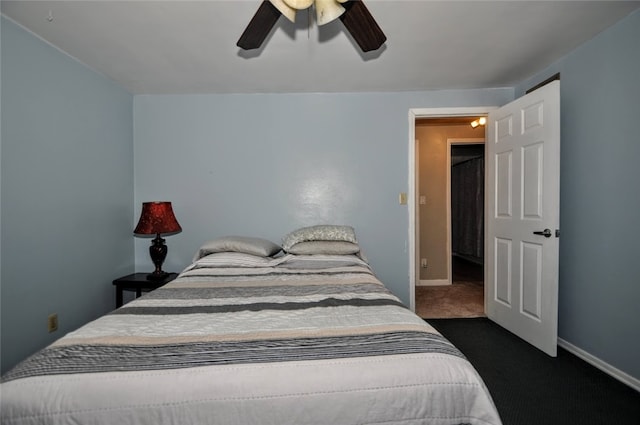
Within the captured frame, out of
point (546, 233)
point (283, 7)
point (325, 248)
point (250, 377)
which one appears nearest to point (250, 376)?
point (250, 377)

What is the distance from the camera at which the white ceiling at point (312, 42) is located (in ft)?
5.81

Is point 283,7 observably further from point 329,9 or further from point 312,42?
point 312,42

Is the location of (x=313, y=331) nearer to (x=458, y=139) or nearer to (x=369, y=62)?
(x=369, y=62)

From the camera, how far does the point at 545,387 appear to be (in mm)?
1892

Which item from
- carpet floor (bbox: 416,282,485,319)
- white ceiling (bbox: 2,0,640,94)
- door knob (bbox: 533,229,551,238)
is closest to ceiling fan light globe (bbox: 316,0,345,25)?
white ceiling (bbox: 2,0,640,94)

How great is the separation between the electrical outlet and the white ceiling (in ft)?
6.23

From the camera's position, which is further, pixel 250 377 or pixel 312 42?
pixel 312 42

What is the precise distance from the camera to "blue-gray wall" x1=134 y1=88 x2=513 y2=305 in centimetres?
304

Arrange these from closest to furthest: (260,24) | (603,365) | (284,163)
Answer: (260,24) < (603,365) < (284,163)

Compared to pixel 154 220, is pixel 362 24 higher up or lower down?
higher up

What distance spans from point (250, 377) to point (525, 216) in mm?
2483

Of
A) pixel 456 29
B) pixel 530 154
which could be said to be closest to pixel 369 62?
pixel 456 29

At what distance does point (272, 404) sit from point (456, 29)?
89.8 inches

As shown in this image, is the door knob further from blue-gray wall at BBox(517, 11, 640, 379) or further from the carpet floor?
the carpet floor
